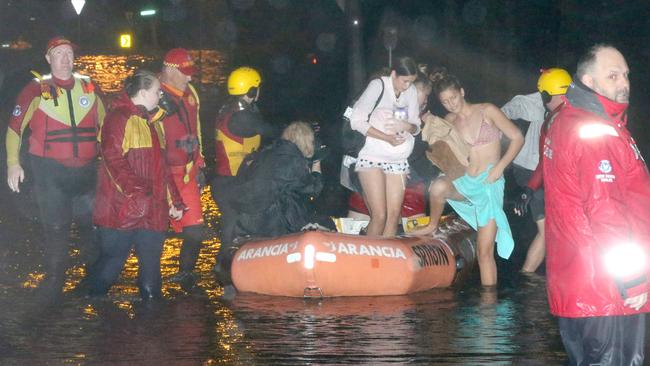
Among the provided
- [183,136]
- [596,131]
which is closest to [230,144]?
[183,136]

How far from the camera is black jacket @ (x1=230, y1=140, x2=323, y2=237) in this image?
953 centimetres

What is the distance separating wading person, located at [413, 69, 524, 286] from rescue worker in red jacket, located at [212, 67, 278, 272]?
57.7 inches

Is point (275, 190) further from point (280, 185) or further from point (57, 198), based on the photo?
point (57, 198)

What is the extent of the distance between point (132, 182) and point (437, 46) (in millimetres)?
20036

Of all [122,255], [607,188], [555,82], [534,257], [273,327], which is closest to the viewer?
[607,188]

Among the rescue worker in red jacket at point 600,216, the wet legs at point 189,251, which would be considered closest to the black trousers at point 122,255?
the wet legs at point 189,251

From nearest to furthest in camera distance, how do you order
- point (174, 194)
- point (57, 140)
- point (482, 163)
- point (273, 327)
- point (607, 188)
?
point (607, 188), point (273, 327), point (174, 194), point (57, 140), point (482, 163)

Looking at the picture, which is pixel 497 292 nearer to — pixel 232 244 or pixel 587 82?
pixel 232 244

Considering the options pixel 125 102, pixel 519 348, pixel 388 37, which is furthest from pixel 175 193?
pixel 388 37

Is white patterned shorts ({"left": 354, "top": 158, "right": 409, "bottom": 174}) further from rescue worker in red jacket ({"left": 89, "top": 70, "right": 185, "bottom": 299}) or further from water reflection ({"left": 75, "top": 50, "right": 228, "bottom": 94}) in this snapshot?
water reflection ({"left": 75, "top": 50, "right": 228, "bottom": 94})

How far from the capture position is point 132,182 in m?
8.35

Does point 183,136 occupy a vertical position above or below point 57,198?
above

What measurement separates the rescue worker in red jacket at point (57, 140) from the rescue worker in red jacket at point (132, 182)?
71cm

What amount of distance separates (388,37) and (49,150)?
5865 millimetres
